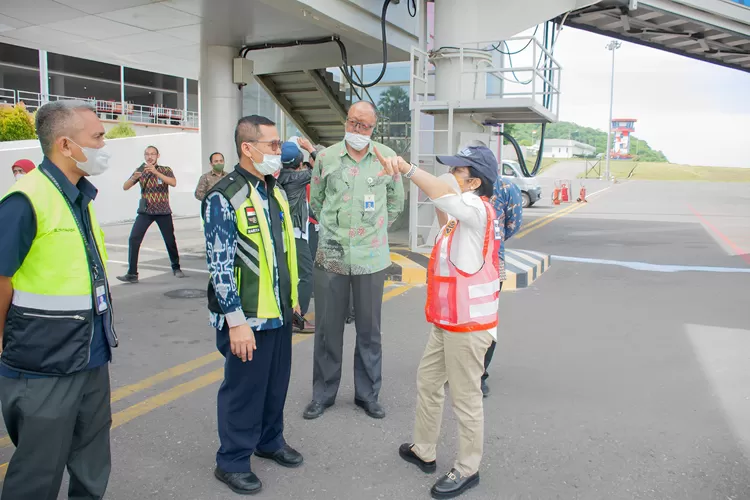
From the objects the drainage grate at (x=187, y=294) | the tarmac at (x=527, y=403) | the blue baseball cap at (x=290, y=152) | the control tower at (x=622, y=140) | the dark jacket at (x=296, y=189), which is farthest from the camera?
the control tower at (x=622, y=140)

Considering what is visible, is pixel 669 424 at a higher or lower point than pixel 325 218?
lower

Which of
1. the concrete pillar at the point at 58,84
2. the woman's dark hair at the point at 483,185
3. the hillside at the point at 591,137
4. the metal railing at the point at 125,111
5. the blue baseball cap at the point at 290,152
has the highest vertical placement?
the hillside at the point at 591,137

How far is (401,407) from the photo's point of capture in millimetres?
4469

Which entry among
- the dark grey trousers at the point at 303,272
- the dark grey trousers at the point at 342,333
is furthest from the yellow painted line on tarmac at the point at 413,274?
the dark grey trousers at the point at 342,333

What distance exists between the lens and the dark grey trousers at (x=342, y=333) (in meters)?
4.35

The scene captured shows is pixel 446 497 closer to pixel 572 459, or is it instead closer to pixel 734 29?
pixel 572 459

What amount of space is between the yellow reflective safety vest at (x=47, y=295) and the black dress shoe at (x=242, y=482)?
1165 millimetres

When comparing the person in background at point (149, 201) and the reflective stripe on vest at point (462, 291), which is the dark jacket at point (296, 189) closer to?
the person in background at point (149, 201)

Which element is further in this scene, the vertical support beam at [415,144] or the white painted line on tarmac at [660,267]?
the vertical support beam at [415,144]

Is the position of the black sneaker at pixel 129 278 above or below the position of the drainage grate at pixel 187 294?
above

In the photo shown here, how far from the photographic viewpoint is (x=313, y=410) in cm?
428

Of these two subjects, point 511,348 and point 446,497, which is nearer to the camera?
point 446,497

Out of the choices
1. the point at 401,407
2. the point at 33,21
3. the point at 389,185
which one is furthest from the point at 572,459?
the point at 33,21

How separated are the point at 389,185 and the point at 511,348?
228cm
